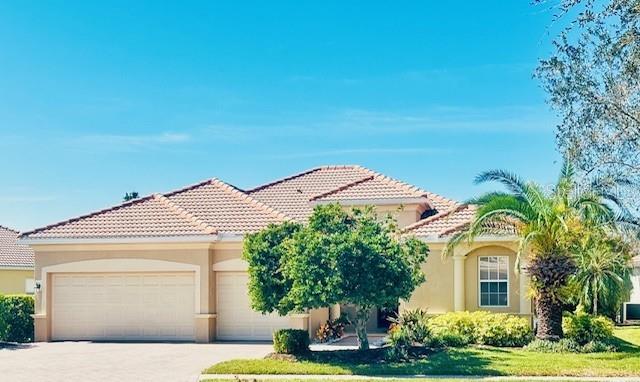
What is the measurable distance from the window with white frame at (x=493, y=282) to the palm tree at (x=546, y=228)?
3.39 metres

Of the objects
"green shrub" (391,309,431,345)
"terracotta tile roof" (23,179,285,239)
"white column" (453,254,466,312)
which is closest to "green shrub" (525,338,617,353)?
"green shrub" (391,309,431,345)

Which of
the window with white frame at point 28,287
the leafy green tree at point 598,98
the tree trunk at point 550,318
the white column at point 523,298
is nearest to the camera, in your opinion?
the leafy green tree at point 598,98

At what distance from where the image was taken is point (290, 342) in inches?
791

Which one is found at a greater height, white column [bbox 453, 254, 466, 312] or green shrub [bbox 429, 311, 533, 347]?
white column [bbox 453, 254, 466, 312]

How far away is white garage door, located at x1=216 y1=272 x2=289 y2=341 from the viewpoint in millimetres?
25812

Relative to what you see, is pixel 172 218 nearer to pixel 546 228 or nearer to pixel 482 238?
pixel 482 238

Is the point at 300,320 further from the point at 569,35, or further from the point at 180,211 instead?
the point at 569,35

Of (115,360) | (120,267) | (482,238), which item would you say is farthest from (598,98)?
(120,267)

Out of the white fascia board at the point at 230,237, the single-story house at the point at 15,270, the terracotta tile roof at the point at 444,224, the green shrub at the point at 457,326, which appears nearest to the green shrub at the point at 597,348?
the green shrub at the point at 457,326

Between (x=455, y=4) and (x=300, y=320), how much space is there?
11.3 meters

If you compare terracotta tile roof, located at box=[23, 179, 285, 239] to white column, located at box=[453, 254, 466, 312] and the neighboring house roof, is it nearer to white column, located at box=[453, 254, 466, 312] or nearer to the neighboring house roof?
white column, located at box=[453, 254, 466, 312]

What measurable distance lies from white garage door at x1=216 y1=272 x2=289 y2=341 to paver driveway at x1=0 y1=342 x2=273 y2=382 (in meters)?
1.23

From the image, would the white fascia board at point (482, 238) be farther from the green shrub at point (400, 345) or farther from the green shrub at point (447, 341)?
the green shrub at point (400, 345)

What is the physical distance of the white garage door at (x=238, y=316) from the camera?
25812mm
